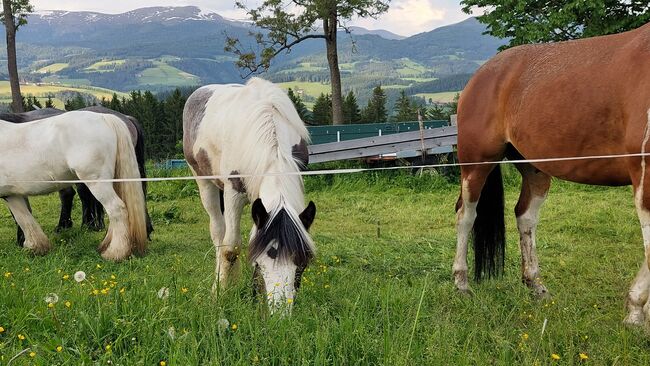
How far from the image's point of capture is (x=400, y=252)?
6.24 m

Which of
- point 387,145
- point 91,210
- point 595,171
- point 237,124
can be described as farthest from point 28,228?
point 387,145

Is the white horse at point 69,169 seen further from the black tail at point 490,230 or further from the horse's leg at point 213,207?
the black tail at point 490,230

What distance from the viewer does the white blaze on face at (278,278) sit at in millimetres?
3158

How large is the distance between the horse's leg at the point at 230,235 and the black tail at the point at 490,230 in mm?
2162

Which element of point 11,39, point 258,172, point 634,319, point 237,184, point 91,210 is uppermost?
point 11,39

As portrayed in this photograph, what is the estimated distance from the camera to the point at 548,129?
13.1ft

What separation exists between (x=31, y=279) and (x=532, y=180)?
4.32 metres

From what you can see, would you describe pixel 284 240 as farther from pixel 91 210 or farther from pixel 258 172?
pixel 91 210

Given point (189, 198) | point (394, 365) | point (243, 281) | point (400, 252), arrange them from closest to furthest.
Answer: point (394, 365)
point (243, 281)
point (400, 252)
point (189, 198)

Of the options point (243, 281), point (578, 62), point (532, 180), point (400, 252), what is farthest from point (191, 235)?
point (578, 62)

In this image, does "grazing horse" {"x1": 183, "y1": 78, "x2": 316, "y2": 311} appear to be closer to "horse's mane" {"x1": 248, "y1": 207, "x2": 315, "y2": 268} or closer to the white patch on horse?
"horse's mane" {"x1": 248, "y1": 207, "x2": 315, "y2": 268}

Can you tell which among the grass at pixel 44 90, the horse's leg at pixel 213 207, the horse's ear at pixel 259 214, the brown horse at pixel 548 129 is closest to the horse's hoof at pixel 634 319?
the brown horse at pixel 548 129

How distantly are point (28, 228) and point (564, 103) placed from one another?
18.7 ft

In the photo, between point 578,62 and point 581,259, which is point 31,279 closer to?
point 578,62
